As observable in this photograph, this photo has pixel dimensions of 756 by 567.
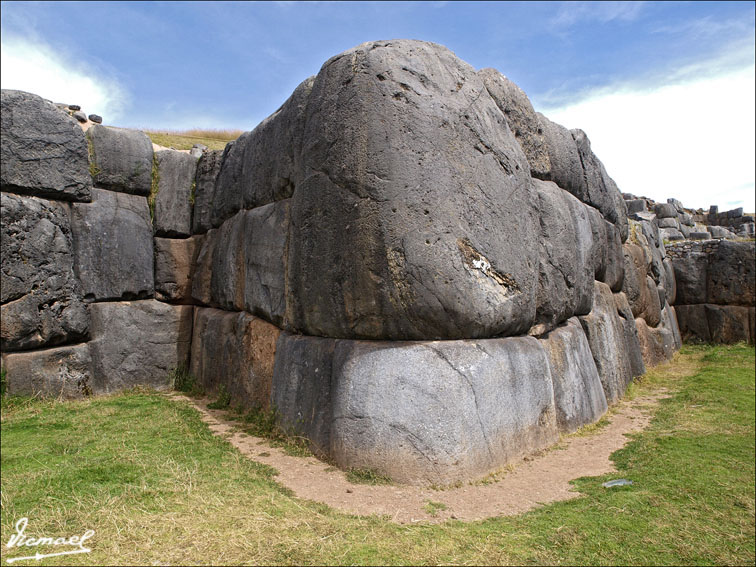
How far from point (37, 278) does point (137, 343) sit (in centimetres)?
158

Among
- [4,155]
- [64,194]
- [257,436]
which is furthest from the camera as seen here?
[64,194]

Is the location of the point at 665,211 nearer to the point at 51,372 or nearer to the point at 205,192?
the point at 205,192

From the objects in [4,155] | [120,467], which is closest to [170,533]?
[120,467]

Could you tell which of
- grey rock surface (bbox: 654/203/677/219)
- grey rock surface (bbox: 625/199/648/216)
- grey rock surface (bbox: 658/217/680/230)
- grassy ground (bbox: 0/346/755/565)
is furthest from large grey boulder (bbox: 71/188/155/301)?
grey rock surface (bbox: 654/203/677/219)

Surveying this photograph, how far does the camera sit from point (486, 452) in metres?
4.64

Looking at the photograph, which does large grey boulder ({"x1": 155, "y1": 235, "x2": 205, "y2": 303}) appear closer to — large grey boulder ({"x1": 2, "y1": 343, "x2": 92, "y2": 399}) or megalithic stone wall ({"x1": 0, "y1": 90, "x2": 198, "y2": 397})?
megalithic stone wall ({"x1": 0, "y1": 90, "x2": 198, "y2": 397})

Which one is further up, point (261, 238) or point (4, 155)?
point (4, 155)

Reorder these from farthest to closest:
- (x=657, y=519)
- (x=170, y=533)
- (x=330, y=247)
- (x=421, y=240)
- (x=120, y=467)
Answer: (x=330, y=247) → (x=421, y=240) → (x=120, y=467) → (x=657, y=519) → (x=170, y=533)

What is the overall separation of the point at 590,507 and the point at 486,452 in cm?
95

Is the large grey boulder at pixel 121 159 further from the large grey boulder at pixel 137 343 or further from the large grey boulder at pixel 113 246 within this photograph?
the large grey boulder at pixel 137 343

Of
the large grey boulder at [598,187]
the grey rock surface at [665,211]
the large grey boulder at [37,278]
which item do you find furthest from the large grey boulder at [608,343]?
the grey rock surface at [665,211]

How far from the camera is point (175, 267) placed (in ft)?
27.6

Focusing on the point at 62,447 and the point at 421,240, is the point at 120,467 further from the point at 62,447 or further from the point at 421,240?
the point at 421,240

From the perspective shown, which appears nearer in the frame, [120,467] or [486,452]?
[120,467]
